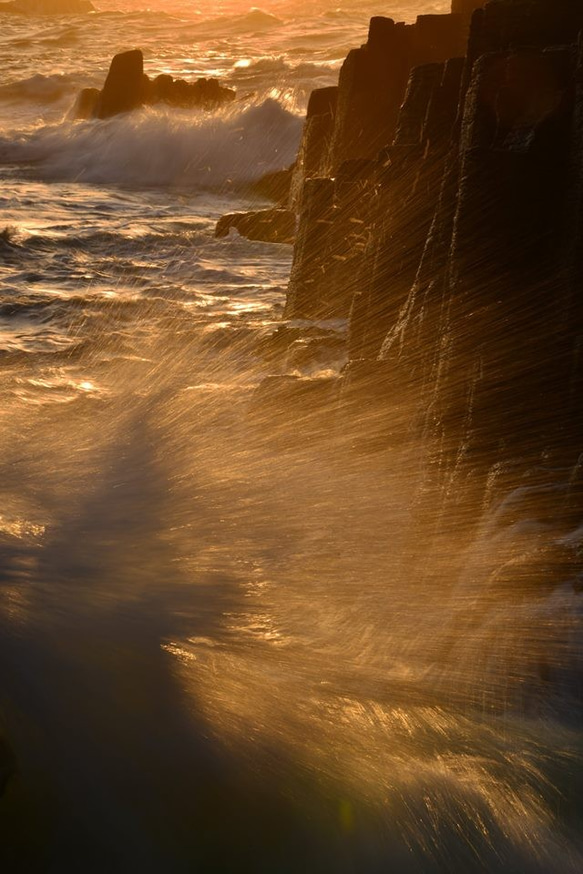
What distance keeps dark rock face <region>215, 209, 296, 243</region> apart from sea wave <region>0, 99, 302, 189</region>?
5.78 m

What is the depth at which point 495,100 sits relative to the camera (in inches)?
198

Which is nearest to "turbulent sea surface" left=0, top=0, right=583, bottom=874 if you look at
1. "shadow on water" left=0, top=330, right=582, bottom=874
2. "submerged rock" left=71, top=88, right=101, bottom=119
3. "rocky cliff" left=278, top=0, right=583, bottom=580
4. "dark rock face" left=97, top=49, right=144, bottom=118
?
"shadow on water" left=0, top=330, right=582, bottom=874

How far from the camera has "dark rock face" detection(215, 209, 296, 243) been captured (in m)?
13.6

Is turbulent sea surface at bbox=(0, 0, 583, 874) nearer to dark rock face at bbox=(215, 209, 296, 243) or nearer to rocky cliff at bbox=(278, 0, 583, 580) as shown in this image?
rocky cliff at bbox=(278, 0, 583, 580)

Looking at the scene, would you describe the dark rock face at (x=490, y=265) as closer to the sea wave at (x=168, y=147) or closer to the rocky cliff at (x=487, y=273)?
the rocky cliff at (x=487, y=273)

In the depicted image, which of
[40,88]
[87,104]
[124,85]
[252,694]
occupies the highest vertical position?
[40,88]

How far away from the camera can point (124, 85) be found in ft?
78.3

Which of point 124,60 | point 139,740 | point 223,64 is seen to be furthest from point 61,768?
point 223,64

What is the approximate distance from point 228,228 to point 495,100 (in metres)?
9.28

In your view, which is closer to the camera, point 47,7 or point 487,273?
point 487,273

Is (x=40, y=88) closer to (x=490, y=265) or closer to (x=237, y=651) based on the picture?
(x=490, y=265)

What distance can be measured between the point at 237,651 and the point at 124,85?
21.5m

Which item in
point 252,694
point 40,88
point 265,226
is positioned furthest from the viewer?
point 40,88

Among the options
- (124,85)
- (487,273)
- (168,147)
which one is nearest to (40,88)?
(124,85)
